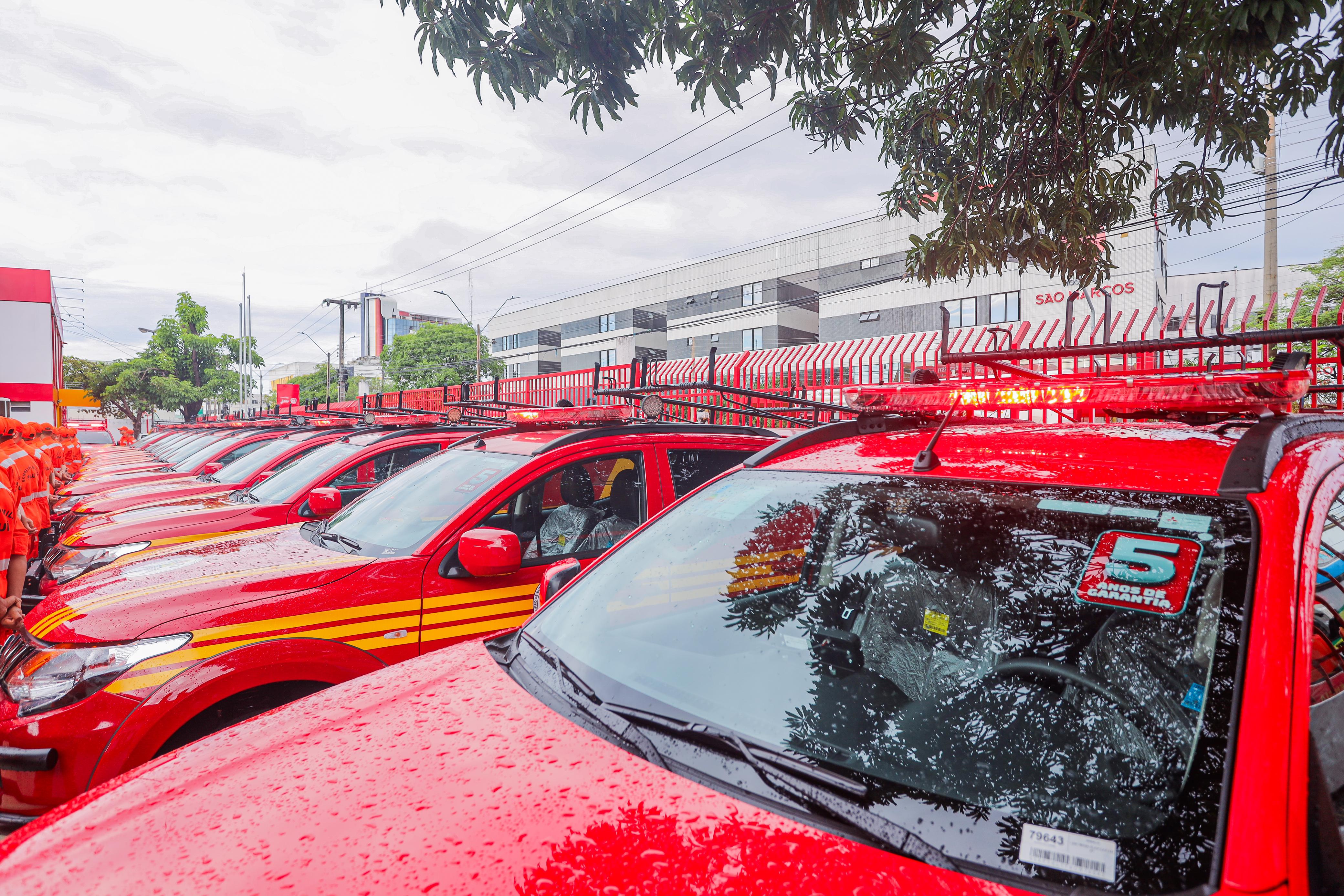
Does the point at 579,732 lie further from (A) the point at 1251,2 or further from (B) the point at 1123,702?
(A) the point at 1251,2

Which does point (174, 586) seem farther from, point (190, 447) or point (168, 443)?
point (168, 443)

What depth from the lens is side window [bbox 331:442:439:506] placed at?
5.93m

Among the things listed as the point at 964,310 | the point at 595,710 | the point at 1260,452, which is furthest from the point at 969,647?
the point at 964,310

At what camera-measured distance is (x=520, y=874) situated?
1.09 m

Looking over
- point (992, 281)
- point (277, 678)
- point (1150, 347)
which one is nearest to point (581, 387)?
point (277, 678)

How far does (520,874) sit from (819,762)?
1.77ft

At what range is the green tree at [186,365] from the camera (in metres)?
47.8

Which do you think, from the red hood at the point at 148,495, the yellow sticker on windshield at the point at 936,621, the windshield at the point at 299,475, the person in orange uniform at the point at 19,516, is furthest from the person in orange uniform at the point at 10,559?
the yellow sticker on windshield at the point at 936,621

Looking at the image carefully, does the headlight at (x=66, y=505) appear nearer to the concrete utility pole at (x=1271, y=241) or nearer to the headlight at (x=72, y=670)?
the headlight at (x=72, y=670)

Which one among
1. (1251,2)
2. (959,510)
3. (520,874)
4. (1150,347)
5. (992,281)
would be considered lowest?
(520,874)

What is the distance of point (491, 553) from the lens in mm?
2836

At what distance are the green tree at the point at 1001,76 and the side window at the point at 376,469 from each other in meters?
3.20

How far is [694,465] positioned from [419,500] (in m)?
1.46

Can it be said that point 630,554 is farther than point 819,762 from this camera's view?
Yes
